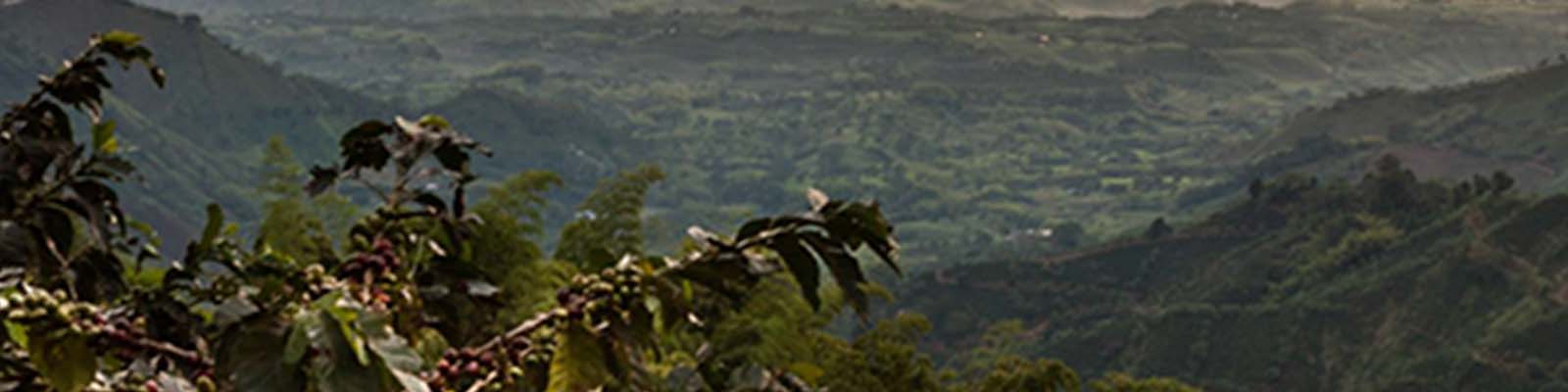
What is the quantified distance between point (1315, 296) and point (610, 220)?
86.8 meters

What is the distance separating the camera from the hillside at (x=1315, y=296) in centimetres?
8550

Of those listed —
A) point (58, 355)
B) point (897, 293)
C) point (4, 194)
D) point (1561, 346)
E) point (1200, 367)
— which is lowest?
point (897, 293)

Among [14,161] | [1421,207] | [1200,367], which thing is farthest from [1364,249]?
[14,161]

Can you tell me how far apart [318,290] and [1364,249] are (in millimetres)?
114288

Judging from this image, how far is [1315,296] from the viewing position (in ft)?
336

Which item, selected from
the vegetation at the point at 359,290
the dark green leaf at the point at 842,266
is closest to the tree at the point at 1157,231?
the vegetation at the point at 359,290

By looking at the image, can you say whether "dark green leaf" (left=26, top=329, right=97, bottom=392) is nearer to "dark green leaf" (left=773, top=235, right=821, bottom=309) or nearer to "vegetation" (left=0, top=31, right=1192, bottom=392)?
"vegetation" (left=0, top=31, right=1192, bottom=392)

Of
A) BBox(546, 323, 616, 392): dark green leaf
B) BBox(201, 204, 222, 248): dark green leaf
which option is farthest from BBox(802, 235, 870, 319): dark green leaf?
BBox(201, 204, 222, 248): dark green leaf

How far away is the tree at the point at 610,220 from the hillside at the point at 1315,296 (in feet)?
207

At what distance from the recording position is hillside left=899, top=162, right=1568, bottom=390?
281ft

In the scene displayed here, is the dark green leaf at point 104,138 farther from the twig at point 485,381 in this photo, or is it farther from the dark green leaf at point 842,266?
the dark green leaf at point 842,266

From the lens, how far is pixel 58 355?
262 centimetres

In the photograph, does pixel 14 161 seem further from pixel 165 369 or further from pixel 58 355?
pixel 58 355

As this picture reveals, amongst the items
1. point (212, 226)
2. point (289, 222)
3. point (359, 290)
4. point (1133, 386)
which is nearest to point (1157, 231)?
point (289, 222)
